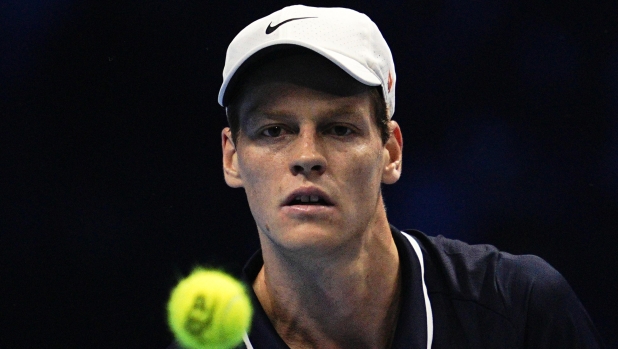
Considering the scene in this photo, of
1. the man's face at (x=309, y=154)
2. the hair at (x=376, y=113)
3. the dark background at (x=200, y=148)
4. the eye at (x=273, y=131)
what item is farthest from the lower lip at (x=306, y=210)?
the dark background at (x=200, y=148)

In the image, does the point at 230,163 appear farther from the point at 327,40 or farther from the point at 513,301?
the point at 513,301

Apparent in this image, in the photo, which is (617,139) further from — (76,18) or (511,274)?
(76,18)

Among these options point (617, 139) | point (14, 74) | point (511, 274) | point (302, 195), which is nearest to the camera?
point (302, 195)

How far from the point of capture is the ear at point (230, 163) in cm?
239

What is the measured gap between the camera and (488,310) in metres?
2.27

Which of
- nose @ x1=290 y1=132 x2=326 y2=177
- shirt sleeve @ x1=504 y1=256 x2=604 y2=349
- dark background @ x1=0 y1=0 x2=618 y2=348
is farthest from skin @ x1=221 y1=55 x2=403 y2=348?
dark background @ x1=0 y1=0 x2=618 y2=348

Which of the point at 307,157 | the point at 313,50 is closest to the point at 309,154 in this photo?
the point at 307,157

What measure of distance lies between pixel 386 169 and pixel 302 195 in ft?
1.15

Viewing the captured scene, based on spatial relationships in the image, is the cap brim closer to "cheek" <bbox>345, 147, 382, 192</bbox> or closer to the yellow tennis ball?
"cheek" <bbox>345, 147, 382, 192</bbox>

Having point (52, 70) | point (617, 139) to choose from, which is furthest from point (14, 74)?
point (617, 139)

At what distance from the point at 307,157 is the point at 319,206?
0.37 ft

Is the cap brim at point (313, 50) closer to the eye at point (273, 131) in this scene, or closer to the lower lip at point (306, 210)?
the eye at point (273, 131)

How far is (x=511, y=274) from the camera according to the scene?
233 cm

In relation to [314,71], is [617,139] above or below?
below
